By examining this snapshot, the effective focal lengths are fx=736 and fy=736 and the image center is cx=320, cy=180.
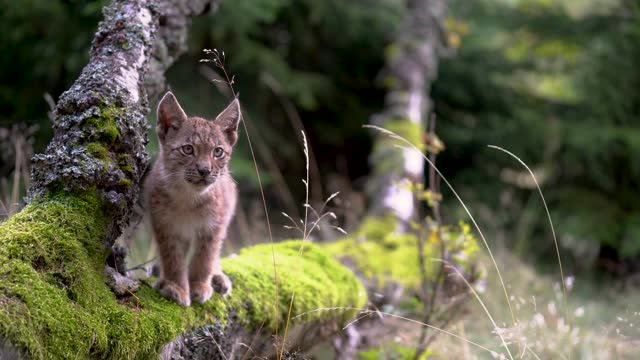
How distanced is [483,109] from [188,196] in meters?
8.85

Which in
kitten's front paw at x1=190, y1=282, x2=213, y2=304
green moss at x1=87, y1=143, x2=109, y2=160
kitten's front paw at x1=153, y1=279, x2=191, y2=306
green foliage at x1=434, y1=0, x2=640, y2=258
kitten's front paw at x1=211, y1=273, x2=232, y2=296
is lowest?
green foliage at x1=434, y1=0, x2=640, y2=258

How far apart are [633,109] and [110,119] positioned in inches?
372

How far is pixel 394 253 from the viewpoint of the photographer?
252 inches

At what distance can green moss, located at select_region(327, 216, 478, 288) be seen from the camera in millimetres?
5606

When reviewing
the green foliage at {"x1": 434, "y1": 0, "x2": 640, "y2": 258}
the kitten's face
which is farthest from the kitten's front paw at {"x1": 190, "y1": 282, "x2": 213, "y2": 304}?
the green foliage at {"x1": 434, "y1": 0, "x2": 640, "y2": 258}

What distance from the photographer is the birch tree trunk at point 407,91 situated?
801 cm

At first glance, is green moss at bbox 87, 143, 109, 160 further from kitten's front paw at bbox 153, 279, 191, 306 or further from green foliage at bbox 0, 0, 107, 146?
green foliage at bbox 0, 0, 107, 146

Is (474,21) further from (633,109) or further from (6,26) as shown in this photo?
(6,26)

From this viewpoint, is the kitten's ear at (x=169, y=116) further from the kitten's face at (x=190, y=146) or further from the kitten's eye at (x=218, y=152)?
the kitten's eye at (x=218, y=152)

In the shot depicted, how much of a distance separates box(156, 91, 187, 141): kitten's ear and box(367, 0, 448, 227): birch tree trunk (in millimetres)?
4219

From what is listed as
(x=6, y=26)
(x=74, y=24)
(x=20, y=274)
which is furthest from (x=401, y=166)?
(x=20, y=274)

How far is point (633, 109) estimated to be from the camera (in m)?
10.9

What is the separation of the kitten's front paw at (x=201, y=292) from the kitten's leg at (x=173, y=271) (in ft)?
0.23

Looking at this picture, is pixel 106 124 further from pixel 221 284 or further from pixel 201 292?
pixel 221 284
